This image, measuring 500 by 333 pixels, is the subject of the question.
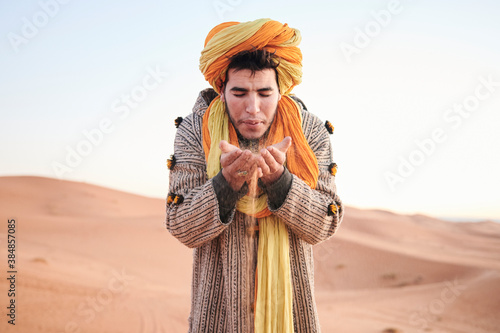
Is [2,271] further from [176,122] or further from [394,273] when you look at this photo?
[394,273]

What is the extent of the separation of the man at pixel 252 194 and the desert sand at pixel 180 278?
4.76m

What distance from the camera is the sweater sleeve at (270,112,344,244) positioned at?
7.38ft

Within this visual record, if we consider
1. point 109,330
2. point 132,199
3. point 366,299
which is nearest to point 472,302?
point 366,299

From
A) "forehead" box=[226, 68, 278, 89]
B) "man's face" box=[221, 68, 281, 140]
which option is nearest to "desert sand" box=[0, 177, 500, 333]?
"man's face" box=[221, 68, 281, 140]

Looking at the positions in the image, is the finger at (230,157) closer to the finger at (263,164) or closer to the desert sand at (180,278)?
the finger at (263,164)

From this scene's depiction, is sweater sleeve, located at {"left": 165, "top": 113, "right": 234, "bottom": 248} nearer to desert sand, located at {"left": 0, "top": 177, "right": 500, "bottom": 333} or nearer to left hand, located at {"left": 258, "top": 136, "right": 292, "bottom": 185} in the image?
→ left hand, located at {"left": 258, "top": 136, "right": 292, "bottom": 185}

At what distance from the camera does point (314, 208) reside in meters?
2.31

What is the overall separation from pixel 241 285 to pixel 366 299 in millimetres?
8363

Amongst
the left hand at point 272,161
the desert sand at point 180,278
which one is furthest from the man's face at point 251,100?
the desert sand at point 180,278

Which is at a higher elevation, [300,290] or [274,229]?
[274,229]

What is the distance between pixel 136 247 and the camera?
45.0ft

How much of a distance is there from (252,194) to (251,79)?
62cm

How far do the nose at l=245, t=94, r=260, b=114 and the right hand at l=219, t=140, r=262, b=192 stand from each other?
283 mm

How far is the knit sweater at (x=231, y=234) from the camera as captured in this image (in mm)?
2266
